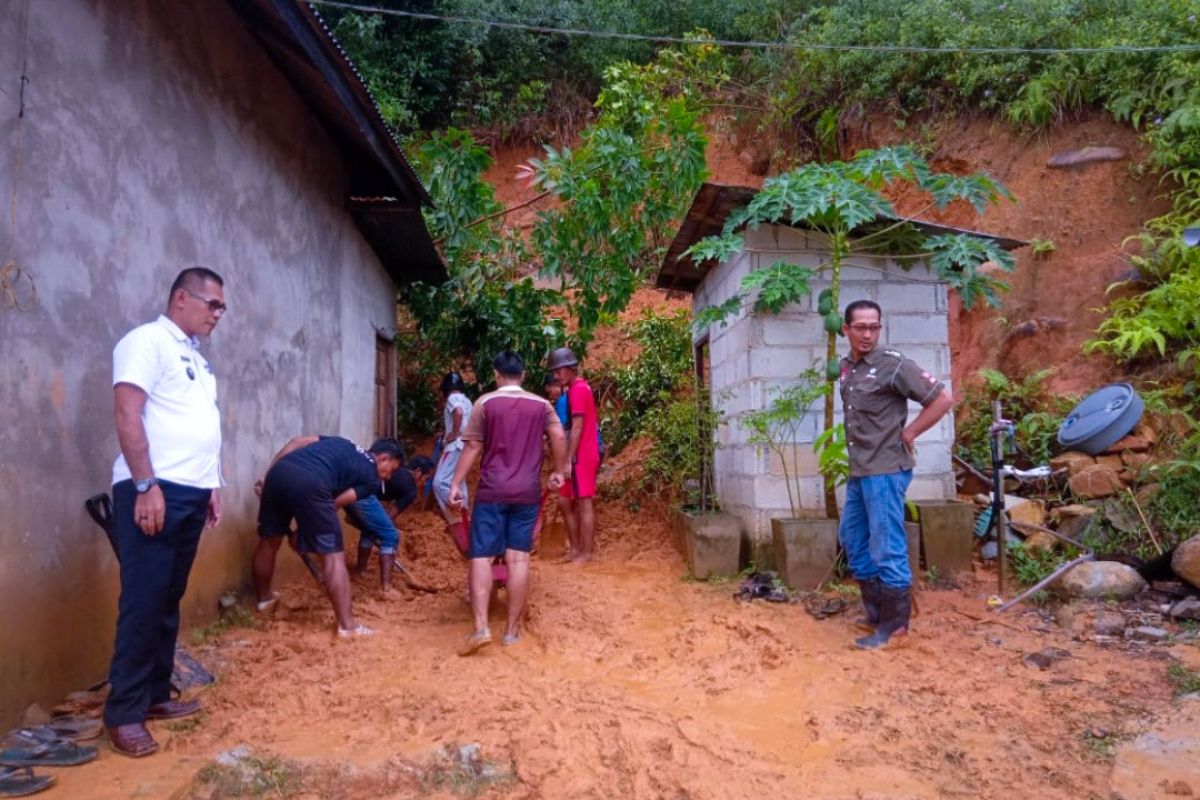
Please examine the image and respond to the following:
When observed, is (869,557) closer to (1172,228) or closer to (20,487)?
(20,487)

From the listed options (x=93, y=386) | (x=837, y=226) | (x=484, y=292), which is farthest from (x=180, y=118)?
(x=484, y=292)

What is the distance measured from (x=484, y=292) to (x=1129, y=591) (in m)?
7.12

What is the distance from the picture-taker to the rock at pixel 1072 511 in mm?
6016

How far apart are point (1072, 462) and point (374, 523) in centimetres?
557

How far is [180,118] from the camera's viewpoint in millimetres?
4188

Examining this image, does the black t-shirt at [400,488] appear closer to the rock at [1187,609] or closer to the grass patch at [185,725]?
the grass patch at [185,725]

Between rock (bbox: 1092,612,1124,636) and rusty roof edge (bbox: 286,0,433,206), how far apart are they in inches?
211

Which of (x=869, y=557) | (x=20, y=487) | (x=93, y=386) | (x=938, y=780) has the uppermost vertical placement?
(x=93, y=386)

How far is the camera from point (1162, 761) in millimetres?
2879

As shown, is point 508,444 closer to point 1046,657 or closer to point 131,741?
point 131,741

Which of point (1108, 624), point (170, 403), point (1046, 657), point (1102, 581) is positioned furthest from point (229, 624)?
point (1102, 581)

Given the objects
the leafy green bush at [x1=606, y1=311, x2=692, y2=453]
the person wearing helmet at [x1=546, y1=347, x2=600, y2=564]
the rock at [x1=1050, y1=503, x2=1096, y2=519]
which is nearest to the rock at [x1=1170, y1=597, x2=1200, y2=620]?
the rock at [x1=1050, y1=503, x2=1096, y2=519]

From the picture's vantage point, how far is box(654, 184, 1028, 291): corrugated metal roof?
5.71 meters

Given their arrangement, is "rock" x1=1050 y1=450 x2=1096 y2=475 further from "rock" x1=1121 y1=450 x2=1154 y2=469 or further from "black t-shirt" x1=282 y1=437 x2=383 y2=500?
"black t-shirt" x1=282 y1=437 x2=383 y2=500
